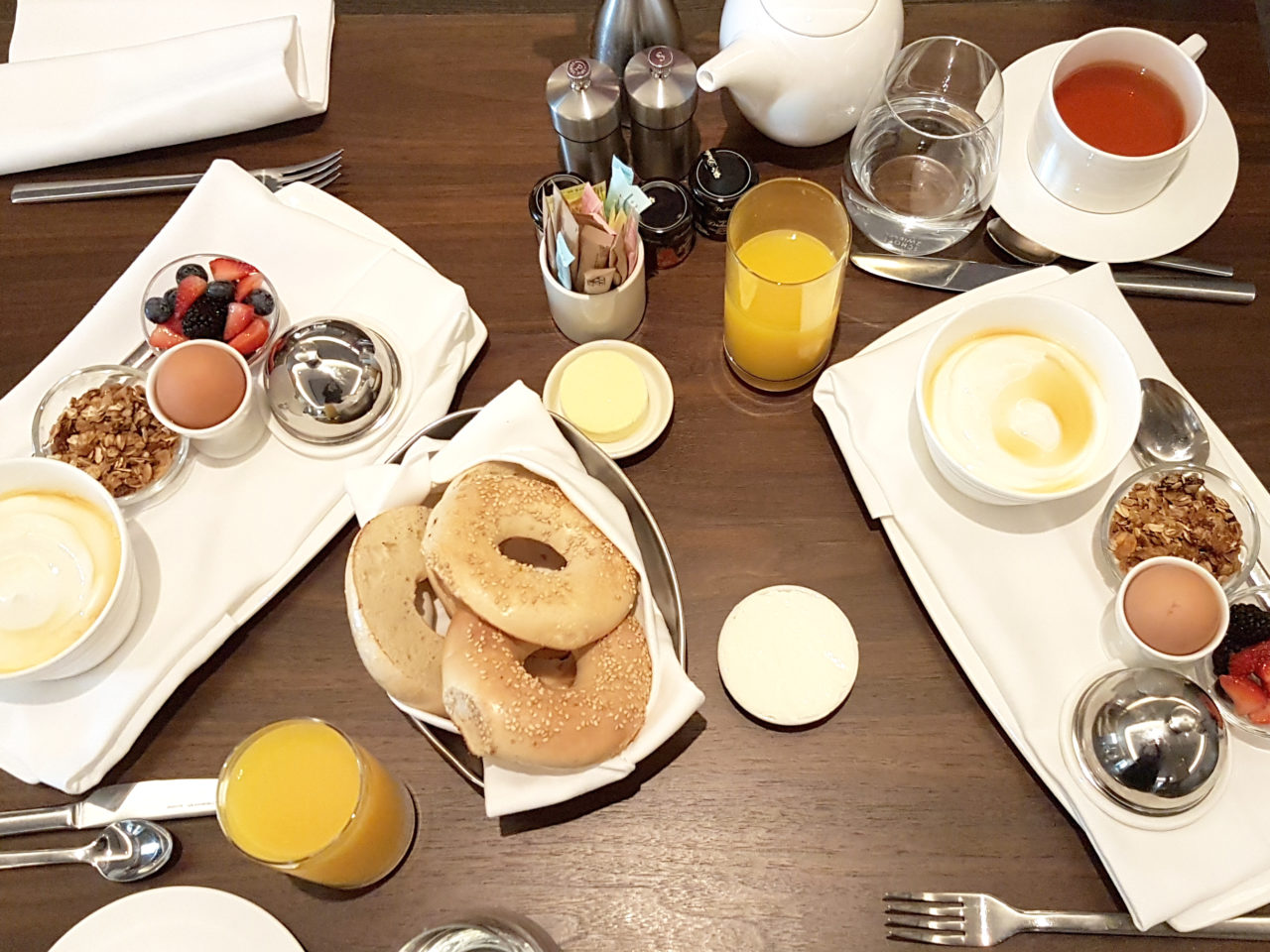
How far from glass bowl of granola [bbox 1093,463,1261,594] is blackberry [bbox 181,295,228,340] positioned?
1.04 metres

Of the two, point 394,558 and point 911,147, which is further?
point 911,147

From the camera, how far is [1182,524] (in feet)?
3.19

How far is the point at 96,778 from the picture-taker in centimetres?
96

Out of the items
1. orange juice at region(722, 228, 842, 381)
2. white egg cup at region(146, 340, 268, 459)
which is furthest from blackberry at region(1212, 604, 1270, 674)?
white egg cup at region(146, 340, 268, 459)

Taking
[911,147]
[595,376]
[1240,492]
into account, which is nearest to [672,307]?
[595,376]

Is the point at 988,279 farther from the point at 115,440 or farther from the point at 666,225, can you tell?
the point at 115,440

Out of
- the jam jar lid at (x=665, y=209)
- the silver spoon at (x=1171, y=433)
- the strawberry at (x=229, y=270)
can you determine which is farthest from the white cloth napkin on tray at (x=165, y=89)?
the silver spoon at (x=1171, y=433)

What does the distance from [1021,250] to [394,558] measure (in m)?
0.85

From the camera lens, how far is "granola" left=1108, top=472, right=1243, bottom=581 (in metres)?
0.96

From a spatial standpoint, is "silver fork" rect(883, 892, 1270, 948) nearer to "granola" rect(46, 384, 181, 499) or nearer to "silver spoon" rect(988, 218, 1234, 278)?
"silver spoon" rect(988, 218, 1234, 278)

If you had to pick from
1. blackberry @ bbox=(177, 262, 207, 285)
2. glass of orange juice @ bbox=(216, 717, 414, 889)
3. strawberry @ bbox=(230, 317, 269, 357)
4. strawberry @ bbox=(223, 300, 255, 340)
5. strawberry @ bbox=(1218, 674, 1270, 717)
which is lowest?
glass of orange juice @ bbox=(216, 717, 414, 889)

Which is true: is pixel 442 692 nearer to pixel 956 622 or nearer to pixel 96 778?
pixel 96 778

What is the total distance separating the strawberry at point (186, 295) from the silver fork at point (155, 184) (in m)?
0.21

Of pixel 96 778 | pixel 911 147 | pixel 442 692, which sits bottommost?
pixel 96 778
